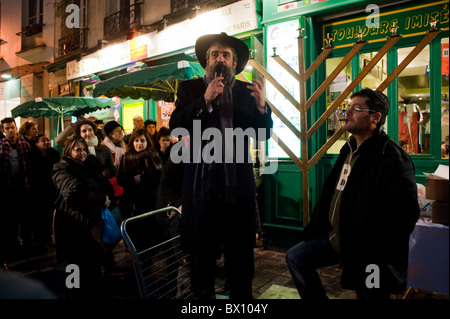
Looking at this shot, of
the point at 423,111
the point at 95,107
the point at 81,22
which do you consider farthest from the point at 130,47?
the point at 423,111

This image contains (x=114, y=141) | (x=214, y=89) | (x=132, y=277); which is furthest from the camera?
(x=114, y=141)

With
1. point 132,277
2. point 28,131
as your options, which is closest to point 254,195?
point 132,277

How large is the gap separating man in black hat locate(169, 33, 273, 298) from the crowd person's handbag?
2.27 m

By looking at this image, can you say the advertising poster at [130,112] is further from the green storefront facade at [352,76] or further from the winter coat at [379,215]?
the winter coat at [379,215]

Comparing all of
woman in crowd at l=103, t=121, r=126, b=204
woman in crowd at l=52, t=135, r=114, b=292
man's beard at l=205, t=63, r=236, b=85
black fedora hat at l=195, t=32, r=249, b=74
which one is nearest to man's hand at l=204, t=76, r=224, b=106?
man's beard at l=205, t=63, r=236, b=85

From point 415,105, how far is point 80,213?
4.58 meters

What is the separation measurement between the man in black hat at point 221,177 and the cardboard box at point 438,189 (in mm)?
1293

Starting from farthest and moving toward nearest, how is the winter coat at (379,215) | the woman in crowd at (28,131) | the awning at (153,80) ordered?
the woman in crowd at (28,131) → the awning at (153,80) → the winter coat at (379,215)

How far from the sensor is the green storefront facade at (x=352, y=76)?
4590 millimetres

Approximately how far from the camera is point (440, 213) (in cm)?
238

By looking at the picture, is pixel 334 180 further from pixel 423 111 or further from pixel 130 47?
pixel 130 47

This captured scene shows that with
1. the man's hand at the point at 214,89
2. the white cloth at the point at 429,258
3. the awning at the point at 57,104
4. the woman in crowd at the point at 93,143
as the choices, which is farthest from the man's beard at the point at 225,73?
the awning at the point at 57,104

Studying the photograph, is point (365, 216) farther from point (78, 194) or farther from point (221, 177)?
point (78, 194)

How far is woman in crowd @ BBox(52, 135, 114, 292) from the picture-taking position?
12.5 ft
